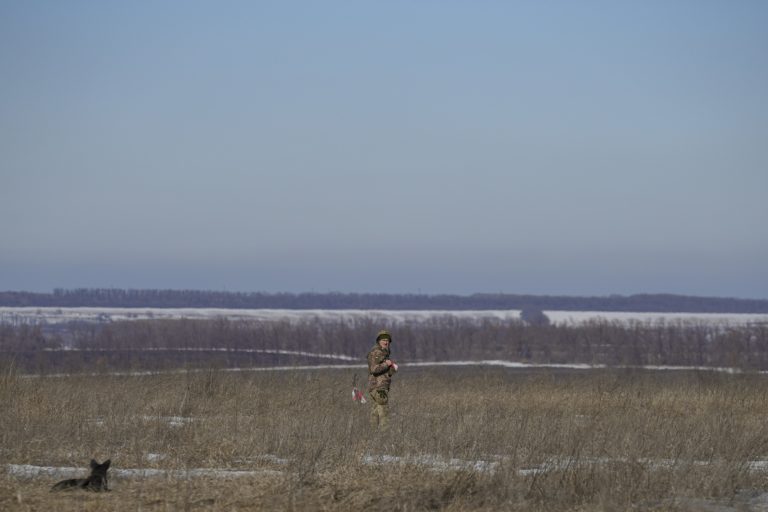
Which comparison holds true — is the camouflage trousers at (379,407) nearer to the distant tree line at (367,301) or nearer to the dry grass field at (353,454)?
the dry grass field at (353,454)

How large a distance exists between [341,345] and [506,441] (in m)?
56.2

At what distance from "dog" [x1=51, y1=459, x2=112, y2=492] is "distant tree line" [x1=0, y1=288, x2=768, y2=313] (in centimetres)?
14373

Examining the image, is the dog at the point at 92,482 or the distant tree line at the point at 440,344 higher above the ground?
the dog at the point at 92,482

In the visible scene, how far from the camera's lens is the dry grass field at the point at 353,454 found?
8.87 metres

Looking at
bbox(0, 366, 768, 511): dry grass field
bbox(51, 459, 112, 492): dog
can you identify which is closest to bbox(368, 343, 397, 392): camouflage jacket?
bbox(0, 366, 768, 511): dry grass field

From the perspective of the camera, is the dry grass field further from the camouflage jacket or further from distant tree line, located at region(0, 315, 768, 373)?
distant tree line, located at region(0, 315, 768, 373)

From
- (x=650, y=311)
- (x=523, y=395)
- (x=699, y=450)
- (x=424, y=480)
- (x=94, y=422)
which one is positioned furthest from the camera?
(x=650, y=311)

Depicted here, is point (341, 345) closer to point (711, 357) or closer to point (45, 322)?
point (711, 357)

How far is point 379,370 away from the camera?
14531mm

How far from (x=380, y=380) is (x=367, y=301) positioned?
17270cm

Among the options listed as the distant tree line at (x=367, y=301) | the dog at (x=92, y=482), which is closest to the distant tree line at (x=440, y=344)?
the dog at (x=92, y=482)

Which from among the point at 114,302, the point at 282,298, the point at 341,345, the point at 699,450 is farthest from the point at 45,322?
the point at 699,450

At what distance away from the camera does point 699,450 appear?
1135cm

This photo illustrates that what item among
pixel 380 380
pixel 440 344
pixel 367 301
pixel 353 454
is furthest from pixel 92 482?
pixel 367 301
